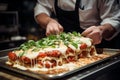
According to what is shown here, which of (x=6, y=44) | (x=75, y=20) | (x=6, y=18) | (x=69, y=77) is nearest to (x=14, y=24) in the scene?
(x=6, y=18)

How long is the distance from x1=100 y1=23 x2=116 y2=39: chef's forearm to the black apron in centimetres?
27

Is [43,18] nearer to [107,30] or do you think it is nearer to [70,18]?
[70,18]

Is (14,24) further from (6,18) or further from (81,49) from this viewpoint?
(81,49)

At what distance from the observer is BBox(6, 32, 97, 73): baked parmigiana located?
59.3 inches

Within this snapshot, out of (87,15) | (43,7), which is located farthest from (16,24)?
(87,15)

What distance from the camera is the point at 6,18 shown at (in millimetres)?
4836

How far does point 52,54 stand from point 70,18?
85 centimetres

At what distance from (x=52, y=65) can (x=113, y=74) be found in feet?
1.38

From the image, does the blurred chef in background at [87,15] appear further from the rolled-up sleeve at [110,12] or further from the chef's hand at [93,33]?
the chef's hand at [93,33]

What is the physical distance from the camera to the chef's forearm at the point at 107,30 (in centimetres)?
201

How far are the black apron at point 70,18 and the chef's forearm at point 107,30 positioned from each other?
0.88 ft

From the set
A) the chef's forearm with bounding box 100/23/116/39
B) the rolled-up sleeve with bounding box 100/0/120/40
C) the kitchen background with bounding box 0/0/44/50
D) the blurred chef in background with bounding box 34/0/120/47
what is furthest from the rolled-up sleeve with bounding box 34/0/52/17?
the kitchen background with bounding box 0/0/44/50

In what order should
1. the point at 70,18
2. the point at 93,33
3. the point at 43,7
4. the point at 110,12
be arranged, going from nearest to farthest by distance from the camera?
1. the point at 93,33
2. the point at 110,12
3. the point at 70,18
4. the point at 43,7

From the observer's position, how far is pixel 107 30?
2.06 m
